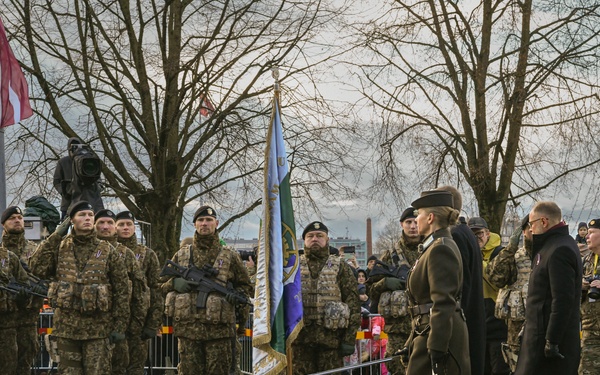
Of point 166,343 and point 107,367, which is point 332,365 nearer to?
point 107,367

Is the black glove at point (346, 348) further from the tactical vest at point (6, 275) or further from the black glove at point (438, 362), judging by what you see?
the tactical vest at point (6, 275)

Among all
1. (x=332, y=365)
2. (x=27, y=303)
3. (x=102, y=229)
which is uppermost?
(x=102, y=229)

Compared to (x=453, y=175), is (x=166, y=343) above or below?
below

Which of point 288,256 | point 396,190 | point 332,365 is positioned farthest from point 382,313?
point 396,190

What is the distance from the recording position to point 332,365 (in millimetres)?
10594

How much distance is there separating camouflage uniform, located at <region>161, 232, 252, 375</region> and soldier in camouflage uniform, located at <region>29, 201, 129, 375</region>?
67cm

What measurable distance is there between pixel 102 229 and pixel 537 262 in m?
5.75

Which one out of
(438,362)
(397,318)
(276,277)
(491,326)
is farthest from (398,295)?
(438,362)

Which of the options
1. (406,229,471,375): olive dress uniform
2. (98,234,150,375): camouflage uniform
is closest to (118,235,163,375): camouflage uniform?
(98,234,150,375): camouflage uniform

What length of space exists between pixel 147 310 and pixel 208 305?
5.47ft

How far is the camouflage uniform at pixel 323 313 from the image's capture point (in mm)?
10594

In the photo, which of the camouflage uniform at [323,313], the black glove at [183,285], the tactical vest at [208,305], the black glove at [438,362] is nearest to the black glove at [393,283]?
the camouflage uniform at [323,313]

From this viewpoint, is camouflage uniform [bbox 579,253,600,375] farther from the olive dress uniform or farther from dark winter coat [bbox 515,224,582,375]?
the olive dress uniform

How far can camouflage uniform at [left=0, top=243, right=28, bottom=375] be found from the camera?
11844 millimetres
